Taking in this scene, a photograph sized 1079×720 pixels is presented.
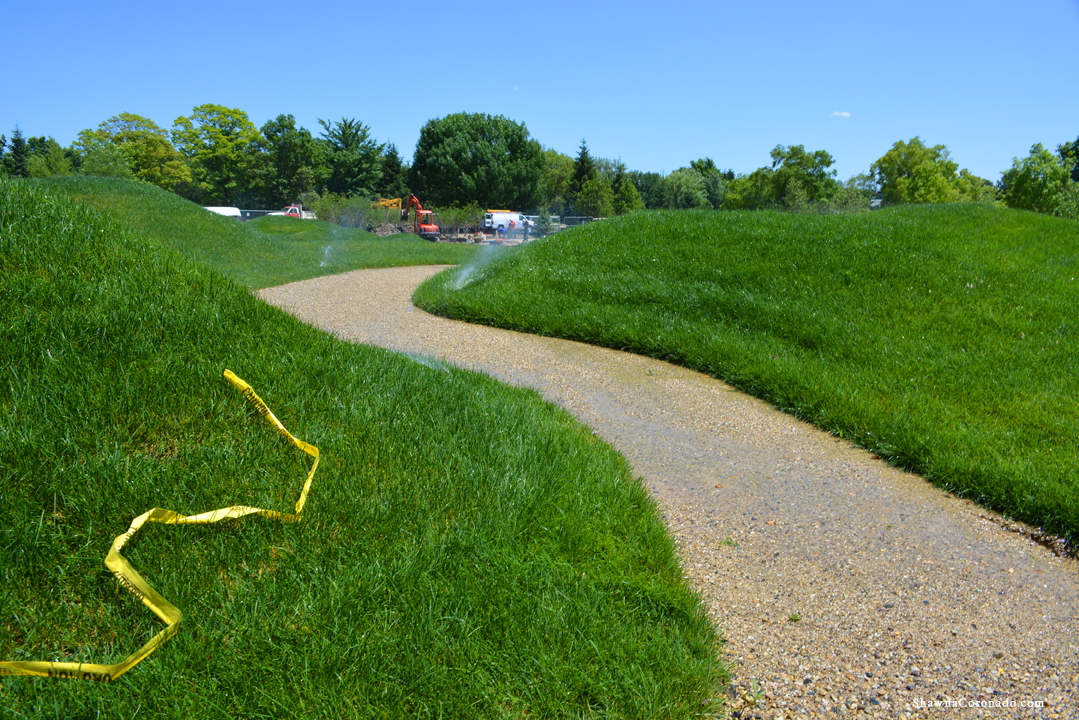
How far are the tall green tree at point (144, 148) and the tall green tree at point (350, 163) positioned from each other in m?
14.4

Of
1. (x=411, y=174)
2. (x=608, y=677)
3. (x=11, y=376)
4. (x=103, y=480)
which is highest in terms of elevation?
(x=411, y=174)

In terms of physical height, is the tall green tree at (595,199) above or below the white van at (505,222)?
above

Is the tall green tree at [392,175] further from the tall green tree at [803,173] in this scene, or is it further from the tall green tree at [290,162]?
the tall green tree at [803,173]

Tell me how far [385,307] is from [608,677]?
8.19 meters

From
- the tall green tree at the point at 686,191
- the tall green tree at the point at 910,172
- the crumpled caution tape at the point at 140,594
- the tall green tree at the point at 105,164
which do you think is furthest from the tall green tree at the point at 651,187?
the crumpled caution tape at the point at 140,594

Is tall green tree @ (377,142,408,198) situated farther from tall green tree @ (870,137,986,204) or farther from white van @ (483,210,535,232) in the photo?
tall green tree @ (870,137,986,204)

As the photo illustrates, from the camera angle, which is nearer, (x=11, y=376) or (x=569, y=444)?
(x=11, y=376)

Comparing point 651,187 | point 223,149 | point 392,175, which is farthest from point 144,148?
point 651,187

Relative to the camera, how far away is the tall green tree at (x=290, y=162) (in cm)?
6097

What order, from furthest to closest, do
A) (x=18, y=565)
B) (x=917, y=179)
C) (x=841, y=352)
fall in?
1. (x=917, y=179)
2. (x=841, y=352)
3. (x=18, y=565)

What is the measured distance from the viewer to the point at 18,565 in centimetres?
225

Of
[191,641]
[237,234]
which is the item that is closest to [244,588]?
[191,641]

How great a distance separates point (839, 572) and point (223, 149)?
6993cm

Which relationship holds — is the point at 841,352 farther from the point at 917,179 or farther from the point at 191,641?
the point at 917,179
